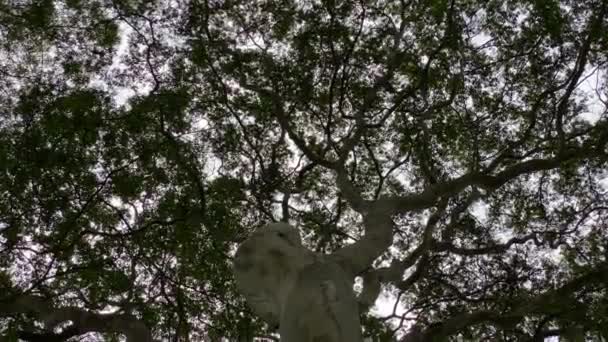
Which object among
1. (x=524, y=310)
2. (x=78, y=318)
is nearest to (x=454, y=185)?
(x=524, y=310)

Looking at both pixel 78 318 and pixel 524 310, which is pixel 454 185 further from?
pixel 78 318

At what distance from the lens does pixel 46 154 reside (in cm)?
641

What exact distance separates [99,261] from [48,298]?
0.75m

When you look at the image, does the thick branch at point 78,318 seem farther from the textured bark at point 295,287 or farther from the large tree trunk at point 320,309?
Result: the large tree trunk at point 320,309

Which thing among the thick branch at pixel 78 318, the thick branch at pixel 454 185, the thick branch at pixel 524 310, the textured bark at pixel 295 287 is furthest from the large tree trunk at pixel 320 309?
the thick branch at pixel 78 318

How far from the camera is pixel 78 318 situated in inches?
245

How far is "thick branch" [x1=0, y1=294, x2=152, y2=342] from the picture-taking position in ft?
20.1

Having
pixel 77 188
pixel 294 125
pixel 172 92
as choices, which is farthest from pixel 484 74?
pixel 77 188

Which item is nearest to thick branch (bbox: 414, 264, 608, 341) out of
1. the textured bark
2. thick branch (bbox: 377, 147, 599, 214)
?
thick branch (bbox: 377, 147, 599, 214)

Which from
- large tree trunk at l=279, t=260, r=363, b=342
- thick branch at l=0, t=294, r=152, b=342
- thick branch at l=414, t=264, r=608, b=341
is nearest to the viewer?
large tree trunk at l=279, t=260, r=363, b=342

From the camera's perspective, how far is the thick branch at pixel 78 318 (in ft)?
20.1

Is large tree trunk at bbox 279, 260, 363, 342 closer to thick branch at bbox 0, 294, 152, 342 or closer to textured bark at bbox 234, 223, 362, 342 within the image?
textured bark at bbox 234, 223, 362, 342

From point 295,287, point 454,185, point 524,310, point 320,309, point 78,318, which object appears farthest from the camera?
point 454,185

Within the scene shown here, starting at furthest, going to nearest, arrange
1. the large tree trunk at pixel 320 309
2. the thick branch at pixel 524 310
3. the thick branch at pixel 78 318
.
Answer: the thick branch at pixel 78 318, the thick branch at pixel 524 310, the large tree trunk at pixel 320 309
